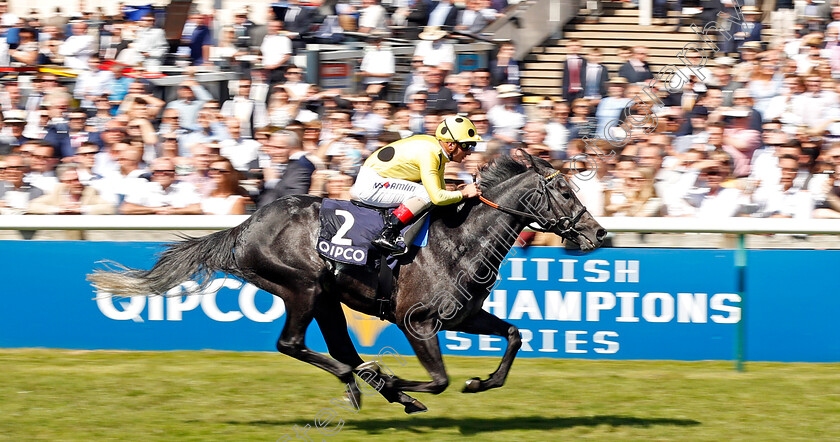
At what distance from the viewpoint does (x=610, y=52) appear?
11000 millimetres

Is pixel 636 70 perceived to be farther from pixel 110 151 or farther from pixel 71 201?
pixel 71 201

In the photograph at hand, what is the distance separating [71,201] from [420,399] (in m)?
3.78

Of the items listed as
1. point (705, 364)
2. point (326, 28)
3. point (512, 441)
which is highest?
point (326, 28)

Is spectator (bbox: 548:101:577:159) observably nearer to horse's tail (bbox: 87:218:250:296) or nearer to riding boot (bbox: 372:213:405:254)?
riding boot (bbox: 372:213:405:254)

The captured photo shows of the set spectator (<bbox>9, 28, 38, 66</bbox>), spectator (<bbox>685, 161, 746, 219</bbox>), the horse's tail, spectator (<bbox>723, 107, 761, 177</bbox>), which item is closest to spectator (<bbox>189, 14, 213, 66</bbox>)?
spectator (<bbox>9, 28, 38, 66</bbox>)

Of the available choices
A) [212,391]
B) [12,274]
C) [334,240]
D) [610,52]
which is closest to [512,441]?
[334,240]

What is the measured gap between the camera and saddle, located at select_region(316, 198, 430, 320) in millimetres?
5785

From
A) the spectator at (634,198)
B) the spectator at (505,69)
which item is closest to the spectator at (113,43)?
the spectator at (505,69)

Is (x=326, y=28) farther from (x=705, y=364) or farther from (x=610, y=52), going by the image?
(x=705, y=364)

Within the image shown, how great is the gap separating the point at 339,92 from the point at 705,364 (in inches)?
180

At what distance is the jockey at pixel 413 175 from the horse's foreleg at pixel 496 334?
25.2 inches

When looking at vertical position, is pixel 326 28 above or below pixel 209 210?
above

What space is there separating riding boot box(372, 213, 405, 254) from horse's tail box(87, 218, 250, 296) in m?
0.92

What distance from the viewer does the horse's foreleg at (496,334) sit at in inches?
225
